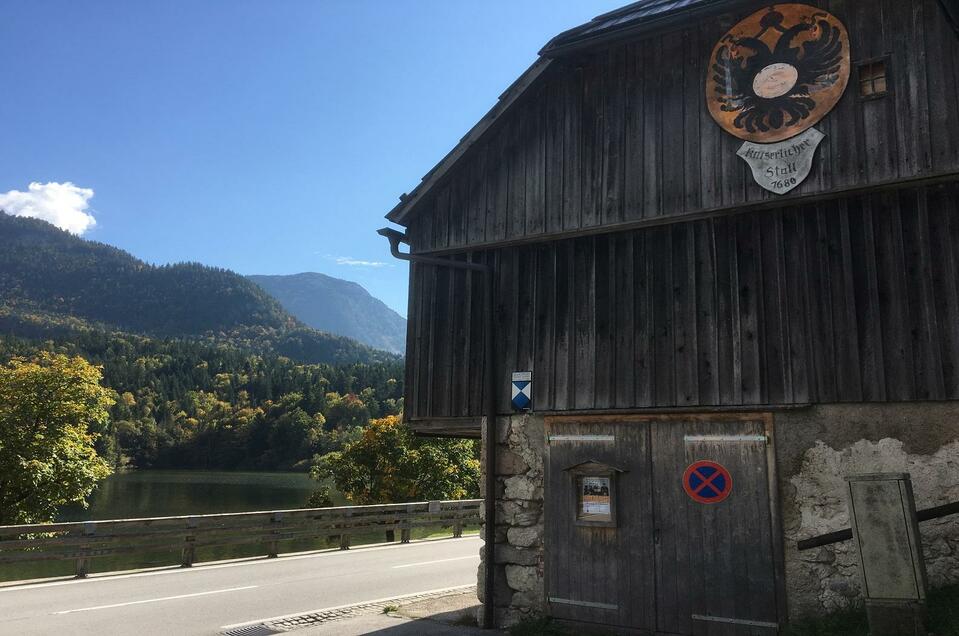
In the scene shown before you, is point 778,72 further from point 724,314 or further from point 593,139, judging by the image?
point 724,314

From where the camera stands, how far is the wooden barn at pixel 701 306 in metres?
7.47

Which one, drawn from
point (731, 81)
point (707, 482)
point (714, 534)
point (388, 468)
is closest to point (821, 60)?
point (731, 81)

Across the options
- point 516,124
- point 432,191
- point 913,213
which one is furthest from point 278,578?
point 913,213

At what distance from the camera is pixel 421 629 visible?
30.9 feet

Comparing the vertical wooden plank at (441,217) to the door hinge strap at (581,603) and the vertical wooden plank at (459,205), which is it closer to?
the vertical wooden plank at (459,205)

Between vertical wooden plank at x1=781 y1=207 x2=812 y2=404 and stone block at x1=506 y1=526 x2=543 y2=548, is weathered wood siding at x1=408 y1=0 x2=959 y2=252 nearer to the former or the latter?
vertical wooden plank at x1=781 y1=207 x2=812 y2=404

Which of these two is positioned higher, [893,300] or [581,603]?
[893,300]

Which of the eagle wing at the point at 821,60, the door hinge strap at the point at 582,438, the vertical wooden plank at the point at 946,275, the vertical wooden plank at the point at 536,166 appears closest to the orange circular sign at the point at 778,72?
the eagle wing at the point at 821,60

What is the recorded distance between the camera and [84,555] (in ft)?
46.0

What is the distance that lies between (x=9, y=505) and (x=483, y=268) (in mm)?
17275

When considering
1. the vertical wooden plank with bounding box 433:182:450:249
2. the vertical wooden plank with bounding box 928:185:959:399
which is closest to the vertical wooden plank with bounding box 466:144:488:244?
the vertical wooden plank with bounding box 433:182:450:249

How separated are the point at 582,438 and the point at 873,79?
202 inches

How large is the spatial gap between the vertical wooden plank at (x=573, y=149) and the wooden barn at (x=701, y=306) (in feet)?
0.11

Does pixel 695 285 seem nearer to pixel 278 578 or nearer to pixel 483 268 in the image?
pixel 483 268
